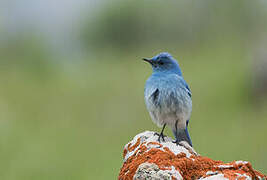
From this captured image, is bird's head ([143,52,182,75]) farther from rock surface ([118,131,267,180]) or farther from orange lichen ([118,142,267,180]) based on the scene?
orange lichen ([118,142,267,180])

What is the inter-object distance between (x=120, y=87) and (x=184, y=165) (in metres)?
14.0

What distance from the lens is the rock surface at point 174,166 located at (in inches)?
184

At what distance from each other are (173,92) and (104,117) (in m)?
10.6

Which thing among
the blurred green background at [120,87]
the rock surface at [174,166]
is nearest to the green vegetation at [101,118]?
the blurred green background at [120,87]

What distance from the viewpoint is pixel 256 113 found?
58.4 ft

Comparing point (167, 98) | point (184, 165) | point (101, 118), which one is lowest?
point (101, 118)

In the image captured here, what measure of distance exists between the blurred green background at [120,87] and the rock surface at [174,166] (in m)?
6.77

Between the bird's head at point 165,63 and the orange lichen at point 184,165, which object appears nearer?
the orange lichen at point 184,165

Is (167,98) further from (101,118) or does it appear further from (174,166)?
(101,118)

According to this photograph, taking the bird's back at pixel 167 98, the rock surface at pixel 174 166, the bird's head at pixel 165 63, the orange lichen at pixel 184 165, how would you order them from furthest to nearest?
the bird's head at pixel 165 63
the bird's back at pixel 167 98
the orange lichen at pixel 184 165
the rock surface at pixel 174 166

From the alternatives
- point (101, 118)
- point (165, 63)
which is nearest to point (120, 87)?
point (101, 118)

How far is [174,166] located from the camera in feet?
15.8


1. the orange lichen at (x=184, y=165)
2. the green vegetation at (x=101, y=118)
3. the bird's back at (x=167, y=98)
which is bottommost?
the green vegetation at (x=101, y=118)

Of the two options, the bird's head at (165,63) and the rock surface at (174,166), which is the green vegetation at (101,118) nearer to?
the bird's head at (165,63)
